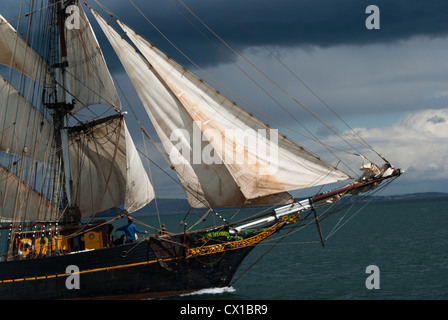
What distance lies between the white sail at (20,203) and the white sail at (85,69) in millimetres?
5307

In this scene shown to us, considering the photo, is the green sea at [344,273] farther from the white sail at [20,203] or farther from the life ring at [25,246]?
the life ring at [25,246]

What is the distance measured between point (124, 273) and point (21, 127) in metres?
12.3

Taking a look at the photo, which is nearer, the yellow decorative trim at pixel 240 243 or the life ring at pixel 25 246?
the yellow decorative trim at pixel 240 243

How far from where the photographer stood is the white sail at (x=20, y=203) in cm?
3319

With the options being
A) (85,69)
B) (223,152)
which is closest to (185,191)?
(223,152)

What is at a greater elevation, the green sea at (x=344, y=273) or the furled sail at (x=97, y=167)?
the furled sail at (x=97, y=167)

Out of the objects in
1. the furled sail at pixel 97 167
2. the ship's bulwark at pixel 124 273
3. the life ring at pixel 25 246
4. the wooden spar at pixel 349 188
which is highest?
the furled sail at pixel 97 167

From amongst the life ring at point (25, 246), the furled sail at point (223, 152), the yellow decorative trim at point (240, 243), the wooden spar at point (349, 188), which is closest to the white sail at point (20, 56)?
the life ring at point (25, 246)

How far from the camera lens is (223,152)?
25.7 meters

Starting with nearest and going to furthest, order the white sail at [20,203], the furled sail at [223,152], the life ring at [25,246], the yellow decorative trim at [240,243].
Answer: the furled sail at [223,152] → the yellow decorative trim at [240,243] → the life ring at [25,246] → the white sail at [20,203]

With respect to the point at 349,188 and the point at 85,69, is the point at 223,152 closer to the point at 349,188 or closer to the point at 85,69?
the point at 349,188

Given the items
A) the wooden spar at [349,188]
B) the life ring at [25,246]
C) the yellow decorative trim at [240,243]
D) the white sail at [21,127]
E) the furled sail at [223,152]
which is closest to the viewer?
the furled sail at [223,152]
